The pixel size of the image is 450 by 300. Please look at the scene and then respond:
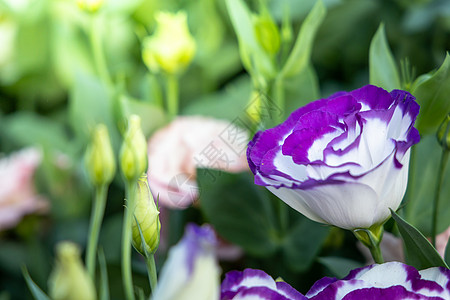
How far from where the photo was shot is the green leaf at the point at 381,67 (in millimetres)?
316

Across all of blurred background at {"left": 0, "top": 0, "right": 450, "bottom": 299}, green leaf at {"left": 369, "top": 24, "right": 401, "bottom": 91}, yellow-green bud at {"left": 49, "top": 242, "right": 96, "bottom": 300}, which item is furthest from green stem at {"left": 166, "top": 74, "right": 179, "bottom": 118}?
yellow-green bud at {"left": 49, "top": 242, "right": 96, "bottom": 300}

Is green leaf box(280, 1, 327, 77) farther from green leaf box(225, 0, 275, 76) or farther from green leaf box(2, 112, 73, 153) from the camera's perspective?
green leaf box(2, 112, 73, 153)

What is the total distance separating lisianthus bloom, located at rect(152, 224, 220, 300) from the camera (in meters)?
0.16

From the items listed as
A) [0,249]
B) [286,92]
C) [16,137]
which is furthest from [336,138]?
[16,137]

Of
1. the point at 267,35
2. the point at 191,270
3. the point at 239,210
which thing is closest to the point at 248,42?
the point at 267,35

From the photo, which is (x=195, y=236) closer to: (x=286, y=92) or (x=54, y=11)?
(x=286, y=92)

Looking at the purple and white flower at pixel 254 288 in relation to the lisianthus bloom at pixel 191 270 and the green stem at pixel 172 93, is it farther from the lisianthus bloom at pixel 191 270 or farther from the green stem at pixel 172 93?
the green stem at pixel 172 93

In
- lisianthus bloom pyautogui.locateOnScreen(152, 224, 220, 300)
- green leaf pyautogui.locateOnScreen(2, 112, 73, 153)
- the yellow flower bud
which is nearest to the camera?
lisianthus bloom pyautogui.locateOnScreen(152, 224, 220, 300)

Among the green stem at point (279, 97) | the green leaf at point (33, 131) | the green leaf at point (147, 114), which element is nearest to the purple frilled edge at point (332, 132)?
the green stem at point (279, 97)

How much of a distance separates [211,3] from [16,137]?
0.87 ft

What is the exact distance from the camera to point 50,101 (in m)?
0.73

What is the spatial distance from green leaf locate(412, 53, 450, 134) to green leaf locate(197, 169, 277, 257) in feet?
0.49

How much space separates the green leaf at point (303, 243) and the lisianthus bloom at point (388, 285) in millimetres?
134

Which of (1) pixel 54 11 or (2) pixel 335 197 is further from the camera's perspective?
(1) pixel 54 11
